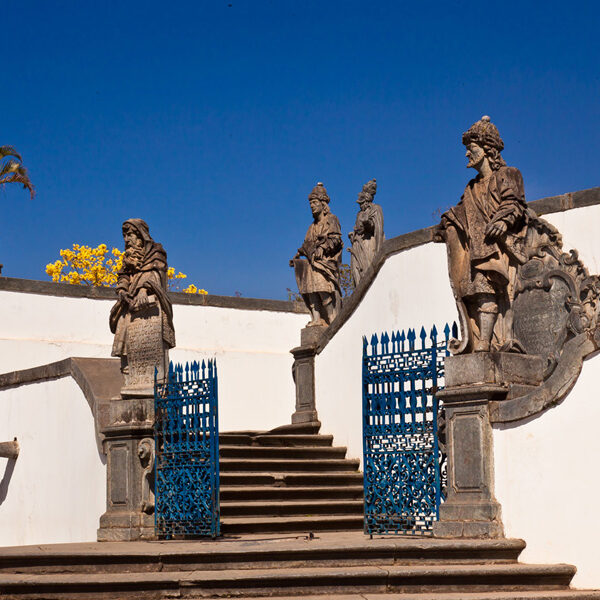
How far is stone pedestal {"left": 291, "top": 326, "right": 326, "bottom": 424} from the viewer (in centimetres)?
1543

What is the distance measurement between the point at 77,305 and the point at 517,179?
374 inches

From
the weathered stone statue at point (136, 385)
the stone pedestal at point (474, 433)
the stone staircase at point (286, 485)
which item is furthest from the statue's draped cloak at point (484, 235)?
the stone staircase at point (286, 485)

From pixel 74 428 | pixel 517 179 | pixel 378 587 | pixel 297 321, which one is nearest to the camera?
pixel 378 587

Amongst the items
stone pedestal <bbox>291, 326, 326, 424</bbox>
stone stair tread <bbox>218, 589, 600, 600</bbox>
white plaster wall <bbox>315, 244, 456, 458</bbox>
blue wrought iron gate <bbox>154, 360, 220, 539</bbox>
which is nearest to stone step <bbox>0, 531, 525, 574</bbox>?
stone stair tread <bbox>218, 589, 600, 600</bbox>

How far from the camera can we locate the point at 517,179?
382 inches

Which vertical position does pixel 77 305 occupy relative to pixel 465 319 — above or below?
above

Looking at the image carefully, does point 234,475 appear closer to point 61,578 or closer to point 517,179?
point 61,578

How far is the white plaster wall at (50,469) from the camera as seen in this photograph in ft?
41.2

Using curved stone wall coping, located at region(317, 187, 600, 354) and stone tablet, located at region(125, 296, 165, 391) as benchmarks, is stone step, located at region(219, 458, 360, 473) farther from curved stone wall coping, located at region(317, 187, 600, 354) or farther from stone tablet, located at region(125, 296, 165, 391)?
curved stone wall coping, located at region(317, 187, 600, 354)

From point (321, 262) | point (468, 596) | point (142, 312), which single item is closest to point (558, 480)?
point (468, 596)

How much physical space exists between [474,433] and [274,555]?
1943 millimetres

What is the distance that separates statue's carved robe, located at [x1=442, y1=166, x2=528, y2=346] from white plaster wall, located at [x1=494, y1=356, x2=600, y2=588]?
96 centimetres

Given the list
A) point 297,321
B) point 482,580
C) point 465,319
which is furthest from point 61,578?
point 297,321

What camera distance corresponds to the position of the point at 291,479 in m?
12.9
